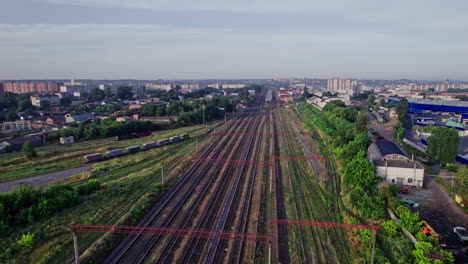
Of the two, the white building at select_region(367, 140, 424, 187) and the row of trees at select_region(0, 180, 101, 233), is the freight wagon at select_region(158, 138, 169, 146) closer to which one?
the row of trees at select_region(0, 180, 101, 233)

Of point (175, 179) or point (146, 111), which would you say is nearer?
point (175, 179)

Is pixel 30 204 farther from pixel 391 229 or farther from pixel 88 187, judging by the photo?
pixel 391 229

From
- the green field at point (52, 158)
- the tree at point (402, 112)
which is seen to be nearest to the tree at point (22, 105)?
the green field at point (52, 158)

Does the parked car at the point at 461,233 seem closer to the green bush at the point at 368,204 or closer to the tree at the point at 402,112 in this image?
the green bush at the point at 368,204

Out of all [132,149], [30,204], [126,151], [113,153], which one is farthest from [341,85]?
[30,204]

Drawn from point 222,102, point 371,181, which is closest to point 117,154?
point 371,181

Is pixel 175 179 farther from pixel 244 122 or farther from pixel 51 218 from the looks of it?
pixel 244 122

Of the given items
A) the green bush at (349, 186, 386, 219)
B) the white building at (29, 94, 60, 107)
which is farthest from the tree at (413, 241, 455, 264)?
the white building at (29, 94, 60, 107)
